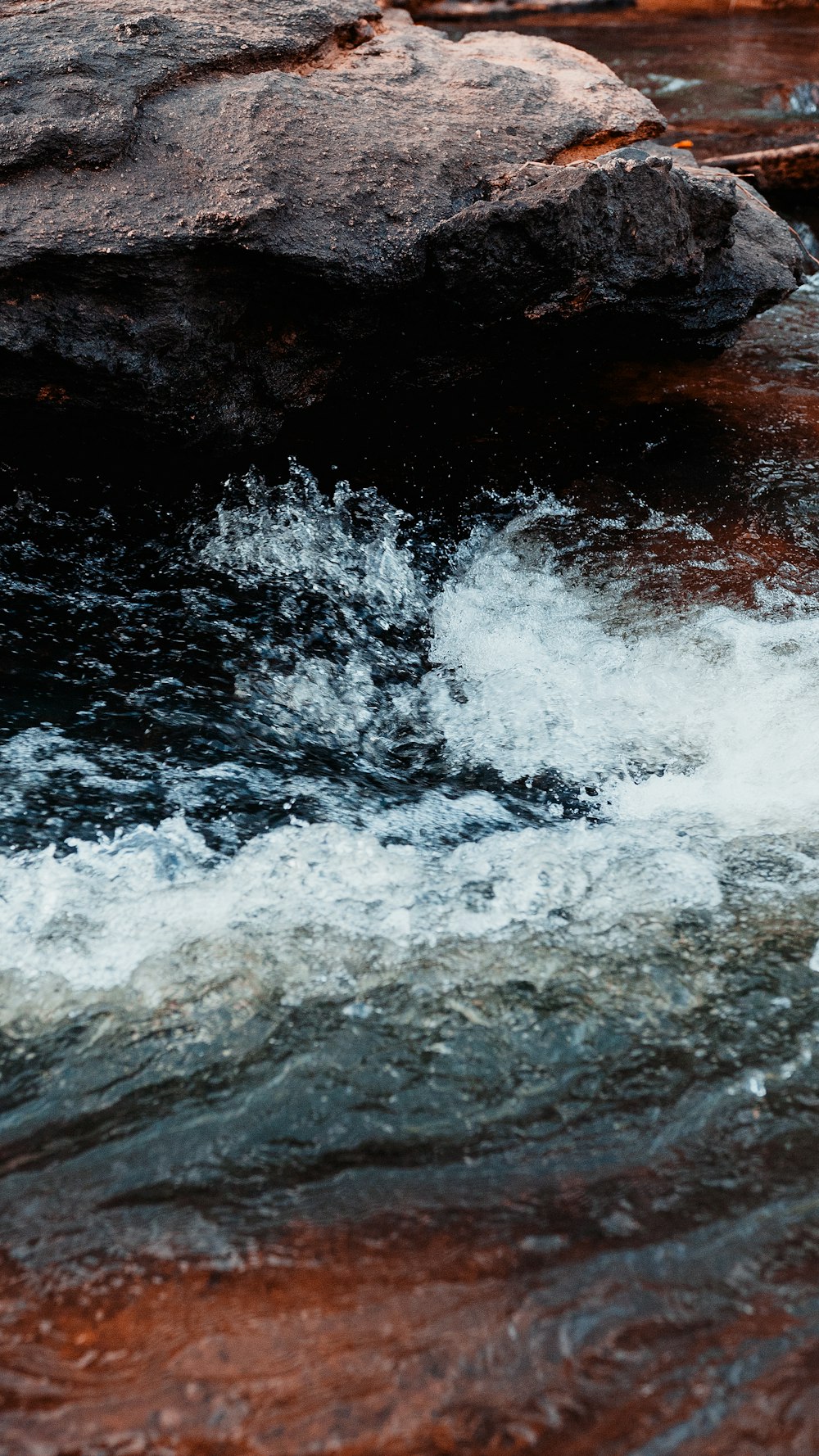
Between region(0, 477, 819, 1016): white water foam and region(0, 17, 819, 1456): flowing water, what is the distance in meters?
0.01

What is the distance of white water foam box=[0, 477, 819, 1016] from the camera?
2.30 m

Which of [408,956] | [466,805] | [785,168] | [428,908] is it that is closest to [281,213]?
[466,805]

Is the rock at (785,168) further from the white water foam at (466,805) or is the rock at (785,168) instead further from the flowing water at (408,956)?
the white water foam at (466,805)

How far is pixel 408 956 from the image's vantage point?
2.29m

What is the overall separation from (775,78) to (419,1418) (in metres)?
10.4

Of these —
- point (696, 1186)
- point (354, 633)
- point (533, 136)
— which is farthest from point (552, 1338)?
point (533, 136)

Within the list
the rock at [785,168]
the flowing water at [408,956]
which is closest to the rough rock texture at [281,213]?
the flowing water at [408,956]

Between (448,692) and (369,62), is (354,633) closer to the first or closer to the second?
(448,692)

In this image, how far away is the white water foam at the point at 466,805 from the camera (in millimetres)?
2305

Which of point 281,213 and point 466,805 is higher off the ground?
point 281,213

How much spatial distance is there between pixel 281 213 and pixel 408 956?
2.01 metres

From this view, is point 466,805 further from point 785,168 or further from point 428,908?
point 785,168

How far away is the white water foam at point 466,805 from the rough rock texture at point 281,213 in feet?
2.04

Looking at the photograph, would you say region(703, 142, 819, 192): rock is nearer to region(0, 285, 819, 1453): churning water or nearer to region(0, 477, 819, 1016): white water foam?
region(0, 285, 819, 1453): churning water
